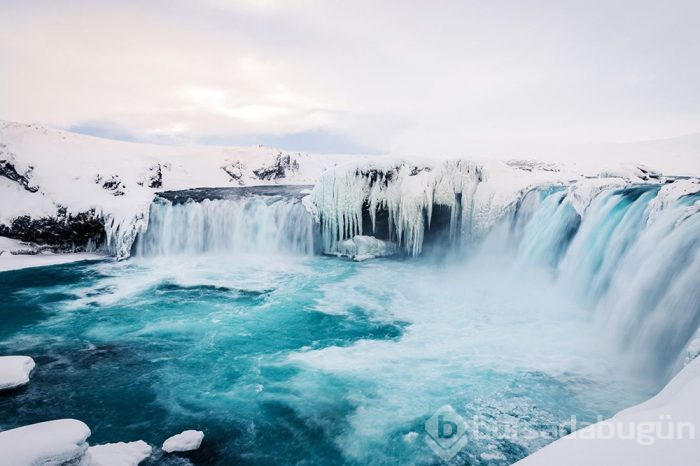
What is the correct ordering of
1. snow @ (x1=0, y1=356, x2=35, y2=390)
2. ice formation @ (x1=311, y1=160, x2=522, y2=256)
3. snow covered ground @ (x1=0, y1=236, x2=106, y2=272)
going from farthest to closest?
snow covered ground @ (x1=0, y1=236, x2=106, y2=272)
ice formation @ (x1=311, y1=160, x2=522, y2=256)
snow @ (x1=0, y1=356, x2=35, y2=390)

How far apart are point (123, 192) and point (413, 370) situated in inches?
601

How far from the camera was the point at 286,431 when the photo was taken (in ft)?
14.9

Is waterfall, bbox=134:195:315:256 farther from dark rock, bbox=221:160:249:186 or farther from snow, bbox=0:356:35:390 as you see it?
dark rock, bbox=221:160:249:186

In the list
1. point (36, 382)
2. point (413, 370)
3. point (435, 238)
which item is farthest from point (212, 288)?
point (435, 238)

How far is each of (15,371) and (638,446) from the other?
715 centimetres

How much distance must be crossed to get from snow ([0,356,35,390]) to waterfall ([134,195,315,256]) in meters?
9.31

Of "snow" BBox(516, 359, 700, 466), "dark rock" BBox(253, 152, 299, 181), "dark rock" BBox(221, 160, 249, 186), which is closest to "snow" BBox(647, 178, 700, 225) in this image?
"snow" BBox(516, 359, 700, 466)

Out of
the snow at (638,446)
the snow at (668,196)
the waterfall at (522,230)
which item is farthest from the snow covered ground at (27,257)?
the snow at (668,196)

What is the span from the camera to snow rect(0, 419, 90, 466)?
277cm

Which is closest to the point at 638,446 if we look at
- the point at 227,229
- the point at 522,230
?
the point at 522,230

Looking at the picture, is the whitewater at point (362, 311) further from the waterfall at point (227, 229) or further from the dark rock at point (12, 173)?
the dark rock at point (12, 173)

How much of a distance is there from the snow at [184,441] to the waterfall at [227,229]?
10.7 m

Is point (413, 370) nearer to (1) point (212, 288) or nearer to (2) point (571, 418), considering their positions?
(2) point (571, 418)

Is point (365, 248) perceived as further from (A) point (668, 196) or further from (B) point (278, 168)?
(B) point (278, 168)
